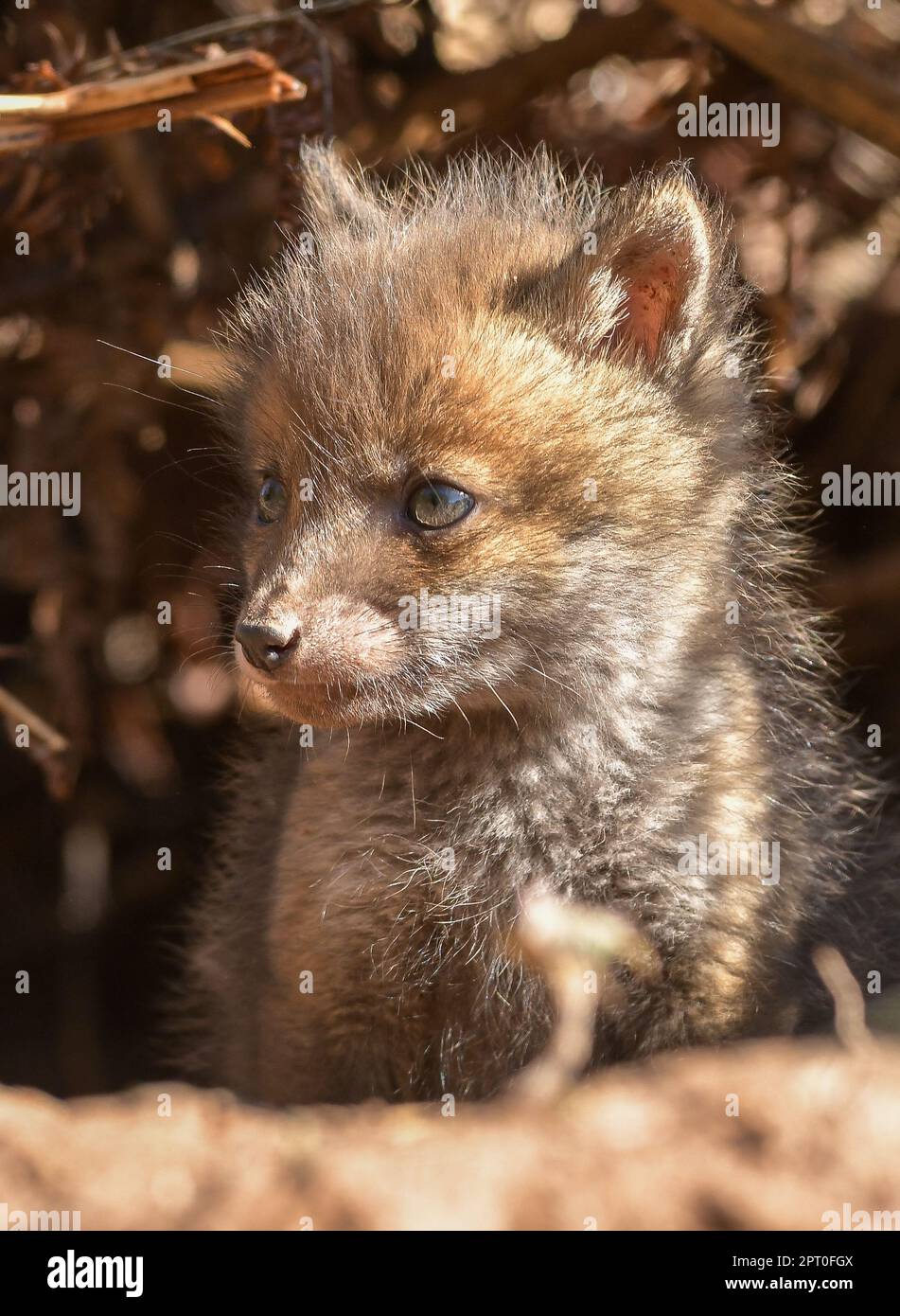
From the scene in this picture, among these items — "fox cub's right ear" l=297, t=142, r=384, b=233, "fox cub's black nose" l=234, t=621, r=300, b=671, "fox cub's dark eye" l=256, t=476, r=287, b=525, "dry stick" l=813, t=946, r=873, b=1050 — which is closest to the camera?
"dry stick" l=813, t=946, r=873, b=1050

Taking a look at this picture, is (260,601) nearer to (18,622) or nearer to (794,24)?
(794,24)

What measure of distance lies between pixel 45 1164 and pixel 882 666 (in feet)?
12.2

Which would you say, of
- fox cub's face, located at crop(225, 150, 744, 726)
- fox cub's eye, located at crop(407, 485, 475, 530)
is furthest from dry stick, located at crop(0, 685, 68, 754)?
fox cub's eye, located at crop(407, 485, 475, 530)

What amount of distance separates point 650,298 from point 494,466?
54 cm

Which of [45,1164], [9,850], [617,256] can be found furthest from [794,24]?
[9,850]

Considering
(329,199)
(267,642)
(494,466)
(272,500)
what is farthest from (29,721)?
(494,466)

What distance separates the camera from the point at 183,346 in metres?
4.18

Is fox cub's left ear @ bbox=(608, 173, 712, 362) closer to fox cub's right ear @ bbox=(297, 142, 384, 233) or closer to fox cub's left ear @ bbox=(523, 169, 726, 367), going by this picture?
fox cub's left ear @ bbox=(523, 169, 726, 367)

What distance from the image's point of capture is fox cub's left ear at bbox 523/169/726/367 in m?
2.77

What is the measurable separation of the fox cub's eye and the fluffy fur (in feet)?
0.09

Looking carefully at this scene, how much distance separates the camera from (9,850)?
530 centimetres

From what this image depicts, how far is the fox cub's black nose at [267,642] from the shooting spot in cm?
258

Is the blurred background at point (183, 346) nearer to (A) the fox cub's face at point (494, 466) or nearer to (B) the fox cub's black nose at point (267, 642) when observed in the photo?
(A) the fox cub's face at point (494, 466)

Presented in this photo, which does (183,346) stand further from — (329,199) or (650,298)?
(650,298)
